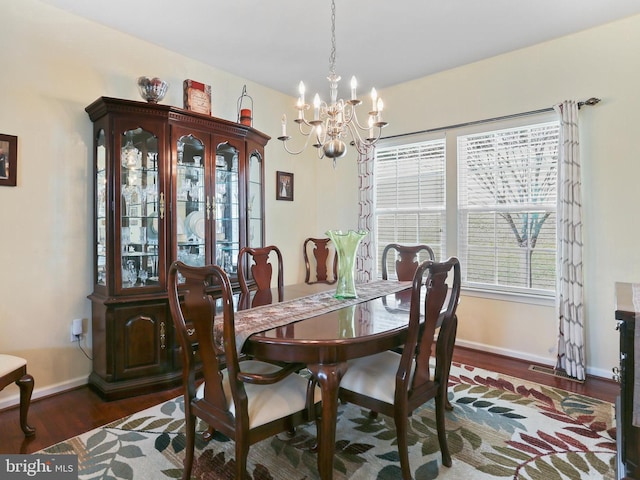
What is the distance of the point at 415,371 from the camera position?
1730 mm

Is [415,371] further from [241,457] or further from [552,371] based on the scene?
[552,371]

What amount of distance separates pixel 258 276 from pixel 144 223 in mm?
965

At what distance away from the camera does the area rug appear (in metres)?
1.79

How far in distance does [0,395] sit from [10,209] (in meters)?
1.23

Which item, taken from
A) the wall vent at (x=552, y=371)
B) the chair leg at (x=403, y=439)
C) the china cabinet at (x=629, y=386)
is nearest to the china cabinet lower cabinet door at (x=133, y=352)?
the chair leg at (x=403, y=439)

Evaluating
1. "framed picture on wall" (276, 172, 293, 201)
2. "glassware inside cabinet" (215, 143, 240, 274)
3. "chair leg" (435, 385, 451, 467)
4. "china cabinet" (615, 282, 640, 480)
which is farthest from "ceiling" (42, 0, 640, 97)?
"chair leg" (435, 385, 451, 467)

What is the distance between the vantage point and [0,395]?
7.91 ft

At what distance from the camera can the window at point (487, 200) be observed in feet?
10.6

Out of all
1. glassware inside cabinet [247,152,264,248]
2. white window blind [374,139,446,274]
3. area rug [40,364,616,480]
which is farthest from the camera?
white window blind [374,139,446,274]

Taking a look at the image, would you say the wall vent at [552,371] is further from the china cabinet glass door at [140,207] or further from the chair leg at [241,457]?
the china cabinet glass door at [140,207]

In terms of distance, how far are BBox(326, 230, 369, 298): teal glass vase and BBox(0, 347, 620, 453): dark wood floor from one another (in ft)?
4.91

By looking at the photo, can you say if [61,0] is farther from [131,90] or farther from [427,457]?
[427,457]

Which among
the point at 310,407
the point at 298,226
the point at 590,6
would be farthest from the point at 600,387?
the point at 298,226

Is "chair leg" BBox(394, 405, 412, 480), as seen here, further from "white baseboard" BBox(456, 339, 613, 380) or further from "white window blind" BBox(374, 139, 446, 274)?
"white window blind" BBox(374, 139, 446, 274)
